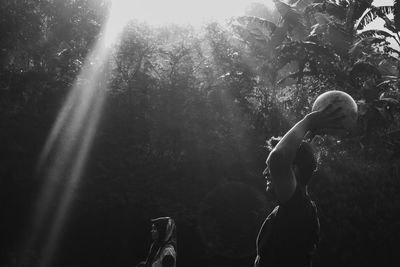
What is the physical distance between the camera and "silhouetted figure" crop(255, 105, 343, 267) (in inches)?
85.2

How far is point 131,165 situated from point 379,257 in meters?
8.16

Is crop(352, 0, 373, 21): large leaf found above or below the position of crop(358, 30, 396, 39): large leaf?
above

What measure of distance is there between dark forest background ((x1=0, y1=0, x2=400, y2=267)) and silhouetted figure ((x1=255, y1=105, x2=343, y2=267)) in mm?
7678

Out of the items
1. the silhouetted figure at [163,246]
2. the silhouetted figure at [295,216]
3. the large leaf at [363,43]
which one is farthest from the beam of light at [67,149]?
the silhouetted figure at [295,216]

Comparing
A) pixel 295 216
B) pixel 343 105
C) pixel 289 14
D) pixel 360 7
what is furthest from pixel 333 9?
pixel 295 216

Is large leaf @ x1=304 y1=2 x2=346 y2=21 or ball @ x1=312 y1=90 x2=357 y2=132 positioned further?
large leaf @ x1=304 y1=2 x2=346 y2=21

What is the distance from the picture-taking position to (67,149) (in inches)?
567

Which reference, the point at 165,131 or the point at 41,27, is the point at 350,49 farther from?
the point at 41,27

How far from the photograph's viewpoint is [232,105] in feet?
52.5

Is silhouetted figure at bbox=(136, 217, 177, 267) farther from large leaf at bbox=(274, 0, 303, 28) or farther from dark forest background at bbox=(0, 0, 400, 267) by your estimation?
large leaf at bbox=(274, 0, 303, 28)

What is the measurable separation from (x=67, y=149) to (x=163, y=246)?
1123 cm

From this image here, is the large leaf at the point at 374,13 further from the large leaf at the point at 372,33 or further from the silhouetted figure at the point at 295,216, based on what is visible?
the silhouetted figure at the point at 295,216

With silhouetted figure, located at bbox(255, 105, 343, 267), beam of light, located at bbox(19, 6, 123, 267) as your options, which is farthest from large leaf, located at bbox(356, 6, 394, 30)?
silhouetted figure, located at bbox(255, 105, 343, 267)

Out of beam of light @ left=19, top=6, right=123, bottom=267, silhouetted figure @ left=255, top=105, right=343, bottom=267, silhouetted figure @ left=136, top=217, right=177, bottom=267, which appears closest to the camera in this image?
silhouetted figure @ left=255, top=105, right=343, bottom=267
